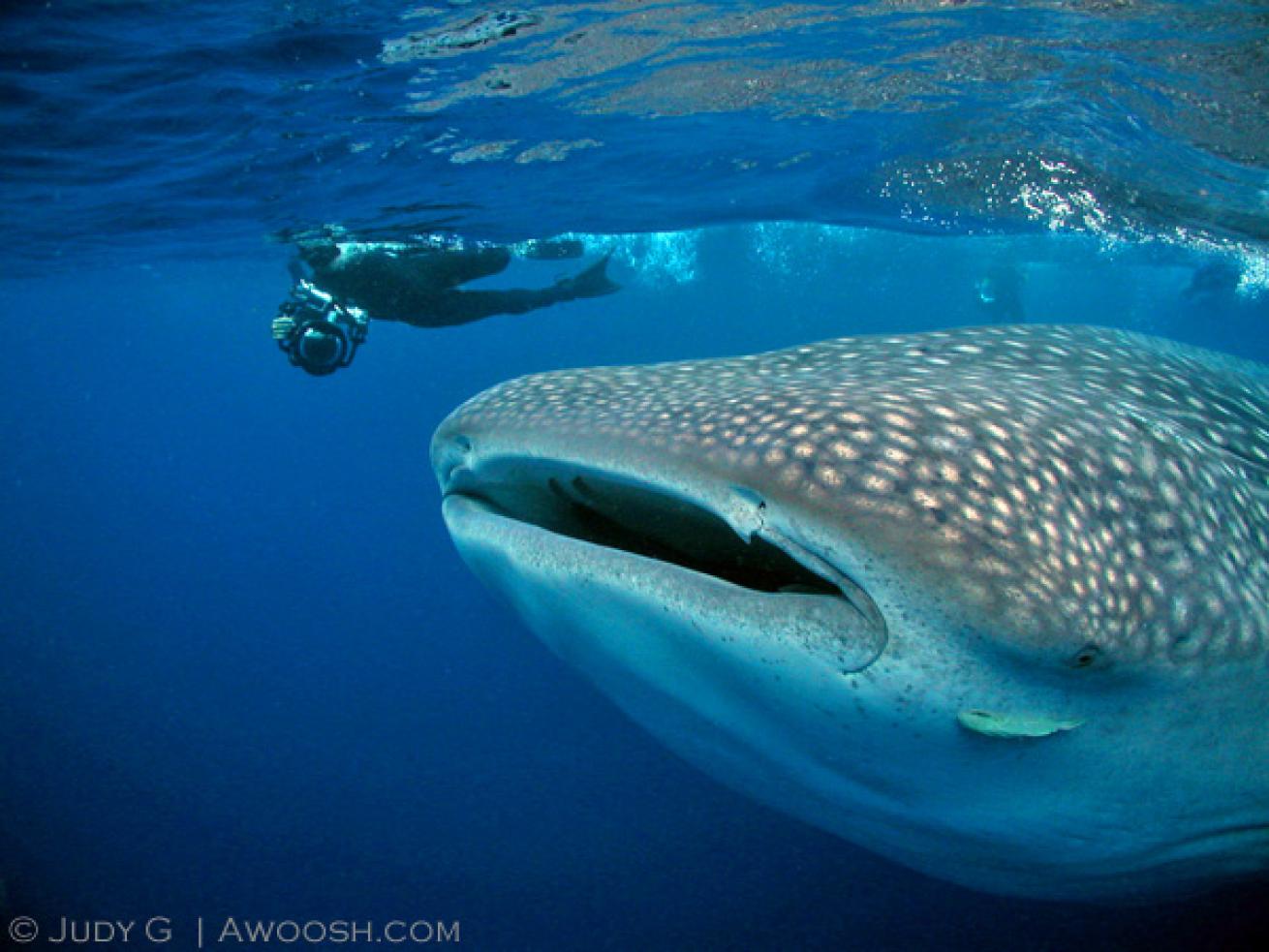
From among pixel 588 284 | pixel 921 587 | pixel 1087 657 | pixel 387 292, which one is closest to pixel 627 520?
pixel 921 587

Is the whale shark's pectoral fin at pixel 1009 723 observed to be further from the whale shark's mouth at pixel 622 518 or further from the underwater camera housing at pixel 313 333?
the underwater camera housing at pixel 313 333

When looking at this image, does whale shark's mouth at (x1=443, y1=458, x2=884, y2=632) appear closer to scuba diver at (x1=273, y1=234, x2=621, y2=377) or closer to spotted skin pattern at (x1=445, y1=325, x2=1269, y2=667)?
spotted skin pattern at (x1=445, y1=325, x2=1269, y2=667)

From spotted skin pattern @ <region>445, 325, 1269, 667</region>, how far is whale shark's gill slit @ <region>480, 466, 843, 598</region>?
0.85ft

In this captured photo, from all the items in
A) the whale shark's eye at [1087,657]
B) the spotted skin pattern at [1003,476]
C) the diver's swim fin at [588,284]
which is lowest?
the diver's swim fin at [588,284]

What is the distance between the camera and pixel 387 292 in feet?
41.3

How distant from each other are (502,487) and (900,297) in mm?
66314

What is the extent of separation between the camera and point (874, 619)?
148 centimetres

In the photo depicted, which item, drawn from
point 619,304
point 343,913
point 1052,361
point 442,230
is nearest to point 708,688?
point 1052,361

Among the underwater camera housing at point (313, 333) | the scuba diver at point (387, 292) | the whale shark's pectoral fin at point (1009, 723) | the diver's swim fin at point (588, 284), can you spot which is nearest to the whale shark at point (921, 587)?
the whale shark's pectoral fin at point (1009, 723)

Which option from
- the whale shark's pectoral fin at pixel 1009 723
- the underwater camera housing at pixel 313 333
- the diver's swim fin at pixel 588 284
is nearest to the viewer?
the whale shark's pectoral fin at pixel 1009 723

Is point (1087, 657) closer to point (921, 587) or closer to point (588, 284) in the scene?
point (921, 587)

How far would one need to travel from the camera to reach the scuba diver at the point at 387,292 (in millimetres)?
8406

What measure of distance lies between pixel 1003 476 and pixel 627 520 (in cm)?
111

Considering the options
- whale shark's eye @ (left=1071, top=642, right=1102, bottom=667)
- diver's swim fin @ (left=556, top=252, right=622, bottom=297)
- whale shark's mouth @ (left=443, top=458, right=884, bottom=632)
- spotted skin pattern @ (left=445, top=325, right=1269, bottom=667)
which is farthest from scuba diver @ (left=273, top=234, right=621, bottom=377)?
whale shark's eye @ (left=1071, top=642, right=1102, bottom=667)
